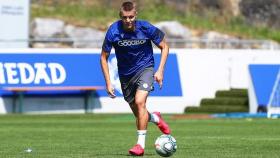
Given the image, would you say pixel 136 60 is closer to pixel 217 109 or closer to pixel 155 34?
pixel 155 34

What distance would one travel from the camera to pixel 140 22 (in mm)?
16328

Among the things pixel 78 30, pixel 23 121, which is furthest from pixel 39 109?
pixel 78 30

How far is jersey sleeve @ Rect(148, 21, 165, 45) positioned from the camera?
16.3m

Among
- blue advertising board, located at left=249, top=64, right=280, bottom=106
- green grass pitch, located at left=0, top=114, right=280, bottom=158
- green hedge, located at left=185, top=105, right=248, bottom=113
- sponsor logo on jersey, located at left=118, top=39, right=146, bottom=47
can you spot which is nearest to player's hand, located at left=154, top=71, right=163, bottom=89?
sponsor logo on jersey, located at left=118, top=39, right=146, bottom=47

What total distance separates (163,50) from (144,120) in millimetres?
1211

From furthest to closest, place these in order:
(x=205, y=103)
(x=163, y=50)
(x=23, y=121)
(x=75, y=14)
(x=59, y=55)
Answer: (x=75, y=14) → (x=205, y=103) → (x=59, y=55) → (x=23, y=121) → (x=163, y=50)

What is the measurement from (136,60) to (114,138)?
560 centimetres

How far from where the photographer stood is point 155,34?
53.8 ft

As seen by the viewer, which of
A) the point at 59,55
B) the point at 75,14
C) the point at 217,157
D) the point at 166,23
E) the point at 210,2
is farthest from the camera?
the point at 210,2

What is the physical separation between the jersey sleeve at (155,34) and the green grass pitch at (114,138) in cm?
184

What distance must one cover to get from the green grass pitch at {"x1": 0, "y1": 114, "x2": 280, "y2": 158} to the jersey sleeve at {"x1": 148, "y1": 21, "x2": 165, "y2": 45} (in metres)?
1.84

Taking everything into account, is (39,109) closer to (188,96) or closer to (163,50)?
(188,96)

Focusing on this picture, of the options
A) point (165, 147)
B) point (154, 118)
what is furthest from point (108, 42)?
point (165, 147)

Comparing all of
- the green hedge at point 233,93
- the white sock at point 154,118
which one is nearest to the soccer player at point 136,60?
the white sock at point 154,118
